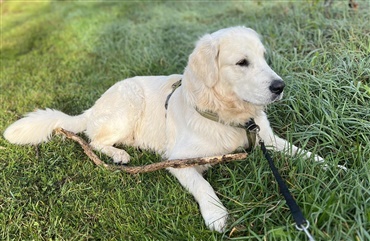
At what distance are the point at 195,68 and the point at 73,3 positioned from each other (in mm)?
8505

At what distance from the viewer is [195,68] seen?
277 centimetres

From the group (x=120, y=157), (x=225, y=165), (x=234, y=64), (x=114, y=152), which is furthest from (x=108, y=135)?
(x=234, y=64)

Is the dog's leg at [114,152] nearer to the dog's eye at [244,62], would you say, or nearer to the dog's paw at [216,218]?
the dog's paw at [216,218]

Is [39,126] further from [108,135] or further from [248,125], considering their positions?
[248,125]

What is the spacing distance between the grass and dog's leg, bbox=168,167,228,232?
0.20ft

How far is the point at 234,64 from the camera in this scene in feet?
8.70

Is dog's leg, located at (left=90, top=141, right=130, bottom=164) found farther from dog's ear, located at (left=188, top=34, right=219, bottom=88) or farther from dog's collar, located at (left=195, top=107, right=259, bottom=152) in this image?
dog's ear, located at (left=188, top=34, right=219, bottom=88)

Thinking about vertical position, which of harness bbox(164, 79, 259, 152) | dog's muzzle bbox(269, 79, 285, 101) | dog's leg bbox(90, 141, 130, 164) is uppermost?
dog's muzzle bbox(269, 79, 285, 101)

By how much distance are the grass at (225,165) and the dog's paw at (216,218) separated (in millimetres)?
49

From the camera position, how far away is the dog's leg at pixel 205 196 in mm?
2277

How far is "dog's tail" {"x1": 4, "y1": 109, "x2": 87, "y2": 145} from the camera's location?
349 centimetres

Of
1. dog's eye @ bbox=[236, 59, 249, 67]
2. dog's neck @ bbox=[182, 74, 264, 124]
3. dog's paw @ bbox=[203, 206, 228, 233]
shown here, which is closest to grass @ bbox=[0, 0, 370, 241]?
dog's paw @ bbox=[203, 206, 228, 233]

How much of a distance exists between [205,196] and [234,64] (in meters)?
1.01

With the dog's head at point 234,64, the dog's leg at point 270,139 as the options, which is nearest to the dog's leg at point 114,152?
the dog's head at point 234,64
